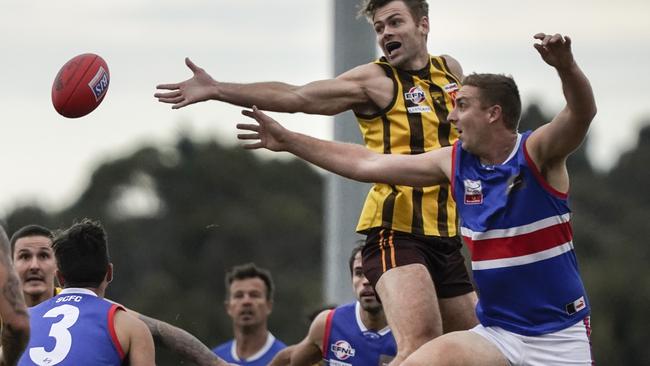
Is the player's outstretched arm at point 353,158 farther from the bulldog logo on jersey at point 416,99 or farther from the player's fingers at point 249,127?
the bulldog logo on jersey at point 416,99

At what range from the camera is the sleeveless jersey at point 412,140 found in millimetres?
10070

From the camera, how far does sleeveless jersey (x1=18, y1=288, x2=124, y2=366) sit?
9305mm

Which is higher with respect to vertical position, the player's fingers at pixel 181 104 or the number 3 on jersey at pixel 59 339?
the player's fingers at pixel 181 104

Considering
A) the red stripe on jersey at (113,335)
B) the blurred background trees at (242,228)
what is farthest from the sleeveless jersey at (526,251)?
the blurred background trees at (242,228)

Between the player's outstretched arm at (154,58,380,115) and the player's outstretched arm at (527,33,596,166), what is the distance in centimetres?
156

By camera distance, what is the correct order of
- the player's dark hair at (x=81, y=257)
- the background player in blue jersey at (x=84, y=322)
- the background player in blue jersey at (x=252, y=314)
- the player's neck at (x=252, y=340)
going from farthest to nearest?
the player's neck at (x=252, y=340), the background player in blue jersey at (x=252, y=314), the player's dark hair at (x=81, y=257), the background player in blue jersey at (x=84, y=322)

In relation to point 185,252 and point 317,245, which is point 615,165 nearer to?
point 317,245

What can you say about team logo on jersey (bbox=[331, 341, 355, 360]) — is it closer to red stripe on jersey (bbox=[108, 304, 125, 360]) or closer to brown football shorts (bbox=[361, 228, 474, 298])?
brown football shorts (bbox=[361, 228, 474, 298])

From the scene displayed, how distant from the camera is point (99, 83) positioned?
34.7 feet

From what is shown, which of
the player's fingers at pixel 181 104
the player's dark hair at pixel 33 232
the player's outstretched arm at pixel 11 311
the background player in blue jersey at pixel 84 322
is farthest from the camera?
the player's dark hair at pixel 33 232

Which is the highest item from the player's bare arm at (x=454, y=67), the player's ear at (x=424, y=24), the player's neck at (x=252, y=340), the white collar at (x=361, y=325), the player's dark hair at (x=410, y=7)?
the player's dark hair at (x=410, y=7)

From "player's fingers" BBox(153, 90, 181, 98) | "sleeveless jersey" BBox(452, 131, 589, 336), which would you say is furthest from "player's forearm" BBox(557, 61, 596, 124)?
"player's fingers" BBox(153, 90, 181, 98)

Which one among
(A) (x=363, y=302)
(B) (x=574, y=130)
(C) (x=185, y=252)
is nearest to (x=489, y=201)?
(B) (x=574, y=130)

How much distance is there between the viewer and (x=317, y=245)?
200 ft
